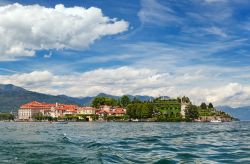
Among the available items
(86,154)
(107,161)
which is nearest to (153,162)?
(107,161)

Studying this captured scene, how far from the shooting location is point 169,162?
3028 cm

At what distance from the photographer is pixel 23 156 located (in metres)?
34.1

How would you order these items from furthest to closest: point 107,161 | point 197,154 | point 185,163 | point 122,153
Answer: point 122,153 < point 197,154 < point 107,161 < point 185,163

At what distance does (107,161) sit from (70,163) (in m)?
2.94

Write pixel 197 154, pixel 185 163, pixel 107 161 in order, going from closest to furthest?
pixel 185 163 → pixel 107 161 → pixel 197 154

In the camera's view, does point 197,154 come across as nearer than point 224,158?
No

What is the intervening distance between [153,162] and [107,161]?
3.60 meters

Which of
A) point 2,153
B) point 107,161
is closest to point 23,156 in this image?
point 2,153

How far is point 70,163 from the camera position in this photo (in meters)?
30.5

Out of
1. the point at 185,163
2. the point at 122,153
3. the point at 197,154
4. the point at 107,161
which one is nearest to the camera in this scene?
the point at 185,163

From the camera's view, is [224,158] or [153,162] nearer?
[153,162]

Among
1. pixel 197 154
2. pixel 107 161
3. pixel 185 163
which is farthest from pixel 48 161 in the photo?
pixel 197 154

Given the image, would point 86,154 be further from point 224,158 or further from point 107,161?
point 224,158

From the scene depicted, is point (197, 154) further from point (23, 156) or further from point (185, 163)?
point (23, 156)
